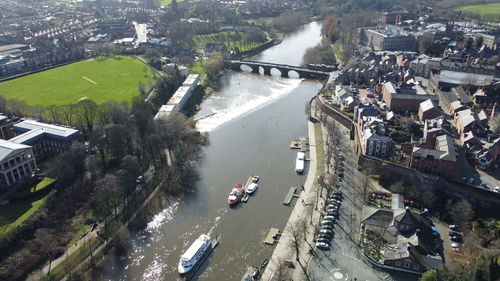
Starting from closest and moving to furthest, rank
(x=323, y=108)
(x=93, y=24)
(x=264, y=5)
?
(x=323, y=108) → (x=93, y=24) → (x=264, y=5)

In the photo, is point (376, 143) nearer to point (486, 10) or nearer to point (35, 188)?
point (35, 188)

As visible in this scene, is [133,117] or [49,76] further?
[49,76]

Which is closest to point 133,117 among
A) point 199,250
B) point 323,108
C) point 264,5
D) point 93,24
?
point 199,250

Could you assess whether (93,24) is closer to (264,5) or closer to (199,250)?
(264,5)

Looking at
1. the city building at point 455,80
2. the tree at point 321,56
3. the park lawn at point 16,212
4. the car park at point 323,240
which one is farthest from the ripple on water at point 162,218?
the tree at point 321,56

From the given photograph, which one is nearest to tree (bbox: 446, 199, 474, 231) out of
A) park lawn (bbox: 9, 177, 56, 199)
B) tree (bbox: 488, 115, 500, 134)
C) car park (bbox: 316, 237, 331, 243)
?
car park (bbox: 316, 237, 331, 243)
